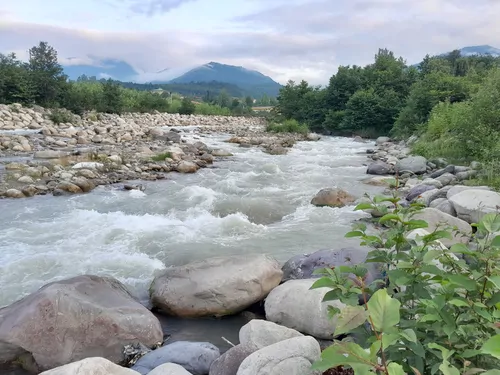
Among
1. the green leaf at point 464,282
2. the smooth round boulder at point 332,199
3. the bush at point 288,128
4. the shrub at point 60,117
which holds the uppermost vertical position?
the shrub at point 60,117

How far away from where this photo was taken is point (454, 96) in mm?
21953

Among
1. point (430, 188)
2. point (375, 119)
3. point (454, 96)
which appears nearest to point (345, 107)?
point (375, 119)

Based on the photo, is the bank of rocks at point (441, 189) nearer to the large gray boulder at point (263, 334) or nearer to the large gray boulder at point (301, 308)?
the large gray boulder at point (301, 308)

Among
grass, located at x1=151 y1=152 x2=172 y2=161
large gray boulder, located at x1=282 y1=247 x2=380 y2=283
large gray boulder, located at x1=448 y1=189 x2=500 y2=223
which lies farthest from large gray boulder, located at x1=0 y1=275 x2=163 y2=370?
grass, located at x1=151 y1=152 x2=172 y2=161

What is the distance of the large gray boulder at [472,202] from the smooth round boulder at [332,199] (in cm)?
232

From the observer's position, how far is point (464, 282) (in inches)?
57.0

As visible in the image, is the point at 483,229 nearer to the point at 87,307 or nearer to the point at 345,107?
the point at 87,307

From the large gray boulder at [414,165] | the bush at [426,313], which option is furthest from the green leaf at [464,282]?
the large gray boulder at [414,165]

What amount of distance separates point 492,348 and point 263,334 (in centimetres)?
266

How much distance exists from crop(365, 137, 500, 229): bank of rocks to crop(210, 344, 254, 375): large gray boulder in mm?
1638

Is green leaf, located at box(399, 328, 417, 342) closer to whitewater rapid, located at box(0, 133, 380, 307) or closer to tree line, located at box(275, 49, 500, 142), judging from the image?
whitewater rapid, located at box(0, 133, 380, 307)

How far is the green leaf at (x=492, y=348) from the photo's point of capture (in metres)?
Answer: 0.93

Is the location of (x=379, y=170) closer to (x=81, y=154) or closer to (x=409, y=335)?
(x=81, y=154)

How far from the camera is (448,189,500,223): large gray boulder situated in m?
6.60
